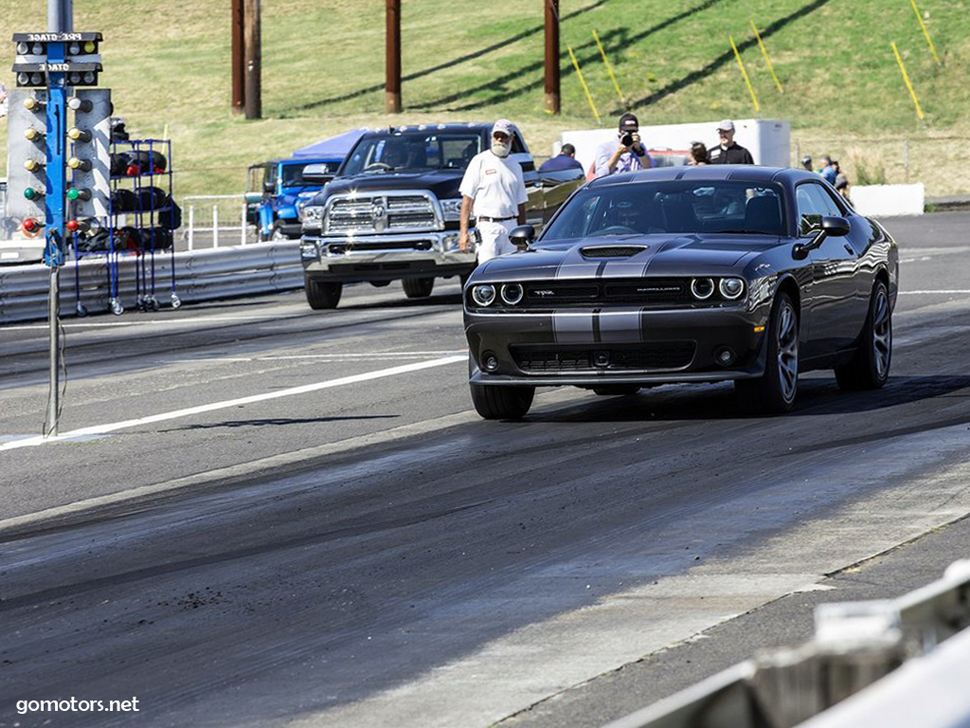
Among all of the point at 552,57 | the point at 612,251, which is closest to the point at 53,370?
the point at 612,251

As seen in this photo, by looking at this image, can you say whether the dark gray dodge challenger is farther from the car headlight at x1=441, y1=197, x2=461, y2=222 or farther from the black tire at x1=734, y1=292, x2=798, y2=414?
the car headlight at x1=441, y1=197, x2=461, y2=222

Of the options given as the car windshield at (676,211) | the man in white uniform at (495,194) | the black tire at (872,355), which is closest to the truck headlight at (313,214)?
the man in white uniform at (495,194)

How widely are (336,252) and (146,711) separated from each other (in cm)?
1671

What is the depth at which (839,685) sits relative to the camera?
7.60 feet

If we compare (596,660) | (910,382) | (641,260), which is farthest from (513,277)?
(596,660)

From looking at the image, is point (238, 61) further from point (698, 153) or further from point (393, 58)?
point (698, 153)

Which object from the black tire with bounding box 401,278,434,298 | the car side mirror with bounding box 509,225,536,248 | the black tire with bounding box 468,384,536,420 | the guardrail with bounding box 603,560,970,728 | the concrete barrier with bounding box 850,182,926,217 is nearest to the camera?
the guardrail with bounding box 603,560,970,728

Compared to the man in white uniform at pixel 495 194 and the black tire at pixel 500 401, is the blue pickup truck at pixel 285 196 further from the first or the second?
the black tire at pixel 500 401

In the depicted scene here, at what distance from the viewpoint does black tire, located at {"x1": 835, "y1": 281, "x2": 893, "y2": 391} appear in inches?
502

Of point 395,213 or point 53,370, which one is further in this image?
point 395,213

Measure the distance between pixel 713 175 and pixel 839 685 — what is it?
410 inches

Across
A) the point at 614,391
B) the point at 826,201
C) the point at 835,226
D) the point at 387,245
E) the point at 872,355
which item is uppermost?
→ the point at 826,201

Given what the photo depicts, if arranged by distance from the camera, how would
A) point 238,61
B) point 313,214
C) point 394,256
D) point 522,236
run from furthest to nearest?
point 238,61
point 313,214
point 394,256
point 522,236

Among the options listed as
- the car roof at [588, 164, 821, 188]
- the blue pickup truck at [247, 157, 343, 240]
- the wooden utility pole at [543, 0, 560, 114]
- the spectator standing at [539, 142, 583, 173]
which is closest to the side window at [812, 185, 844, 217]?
the car roof at [588, 164, 821, 188]
